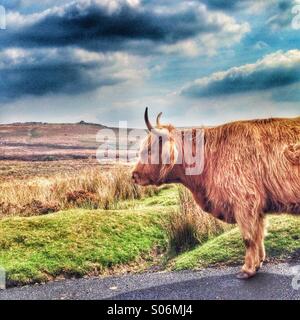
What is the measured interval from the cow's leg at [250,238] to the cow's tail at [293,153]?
25.7 inches

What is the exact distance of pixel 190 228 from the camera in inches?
269

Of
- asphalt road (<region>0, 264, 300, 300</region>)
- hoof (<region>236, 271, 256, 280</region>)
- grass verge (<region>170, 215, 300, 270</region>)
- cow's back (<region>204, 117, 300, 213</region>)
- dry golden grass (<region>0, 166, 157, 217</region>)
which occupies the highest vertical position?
cow's back (<region>204, 117, 300, 213</region>)

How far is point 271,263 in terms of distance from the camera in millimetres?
6078

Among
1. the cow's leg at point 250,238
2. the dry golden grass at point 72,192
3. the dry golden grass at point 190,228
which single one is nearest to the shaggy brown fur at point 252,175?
the cow's leg at point 250,238

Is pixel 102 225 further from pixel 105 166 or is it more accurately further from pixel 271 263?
pixel 271 263

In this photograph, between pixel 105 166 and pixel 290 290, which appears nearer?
pixel 290 290

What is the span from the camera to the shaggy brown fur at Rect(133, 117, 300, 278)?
572cm

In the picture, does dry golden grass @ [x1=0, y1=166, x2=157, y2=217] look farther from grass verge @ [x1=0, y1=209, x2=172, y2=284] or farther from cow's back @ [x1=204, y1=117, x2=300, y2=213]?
cow's back @ [x1=204, y1=117, x2=300, y2=213]

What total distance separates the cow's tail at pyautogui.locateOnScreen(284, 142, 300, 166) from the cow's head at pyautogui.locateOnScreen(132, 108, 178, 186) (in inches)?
46.8

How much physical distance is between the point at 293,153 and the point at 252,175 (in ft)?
1.54

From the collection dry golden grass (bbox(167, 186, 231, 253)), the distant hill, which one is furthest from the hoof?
the distant hill

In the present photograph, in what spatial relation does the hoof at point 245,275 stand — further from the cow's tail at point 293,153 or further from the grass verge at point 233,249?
the cow's tail at point 293,153

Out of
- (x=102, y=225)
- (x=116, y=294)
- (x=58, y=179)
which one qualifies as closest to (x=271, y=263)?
(x=116, y=294)
